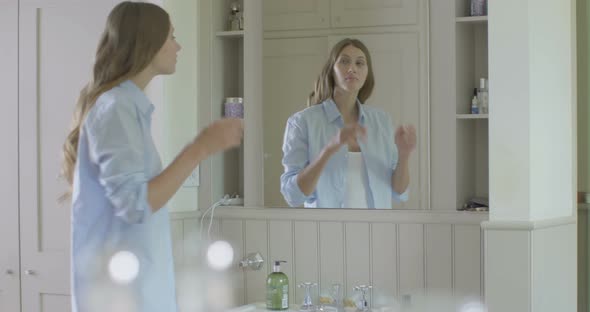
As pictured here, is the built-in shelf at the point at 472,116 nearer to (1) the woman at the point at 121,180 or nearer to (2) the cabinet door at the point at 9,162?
(1) the woman at the point at 121,180

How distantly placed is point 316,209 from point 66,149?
3.87 ft

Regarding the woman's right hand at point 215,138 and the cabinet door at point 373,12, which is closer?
the woman's right hand at point 215,138

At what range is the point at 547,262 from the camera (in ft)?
7.90

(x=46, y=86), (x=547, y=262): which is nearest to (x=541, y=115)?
(x=547, y=262)

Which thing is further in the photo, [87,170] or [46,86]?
[46,86]

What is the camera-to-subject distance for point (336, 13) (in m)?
2.89

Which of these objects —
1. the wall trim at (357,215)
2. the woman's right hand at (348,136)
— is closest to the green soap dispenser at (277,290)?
the wall trim at (357,215)

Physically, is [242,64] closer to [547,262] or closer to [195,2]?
[195,2]

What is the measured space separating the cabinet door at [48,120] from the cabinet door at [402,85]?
0.96 m

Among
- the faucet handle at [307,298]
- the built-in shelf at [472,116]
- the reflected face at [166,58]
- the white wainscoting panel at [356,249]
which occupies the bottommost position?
the faucet handle at [307,298]

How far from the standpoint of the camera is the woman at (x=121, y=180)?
1773mm

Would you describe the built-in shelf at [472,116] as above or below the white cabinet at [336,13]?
below

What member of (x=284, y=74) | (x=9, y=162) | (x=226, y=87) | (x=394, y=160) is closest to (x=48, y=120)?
(x=9, y=162)

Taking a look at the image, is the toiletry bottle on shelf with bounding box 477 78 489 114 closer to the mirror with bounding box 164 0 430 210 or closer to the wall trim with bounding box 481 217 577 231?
the mirror with bounding box 164 0 430 210
